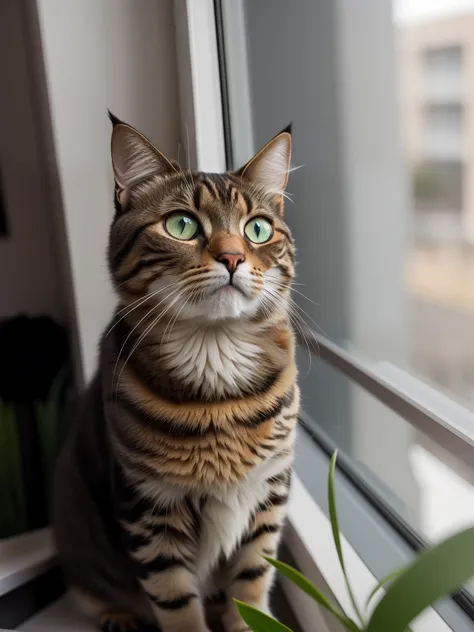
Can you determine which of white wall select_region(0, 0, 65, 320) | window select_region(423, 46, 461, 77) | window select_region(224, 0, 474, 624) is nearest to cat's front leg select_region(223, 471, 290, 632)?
window select_region(224, 0, 474, 624)

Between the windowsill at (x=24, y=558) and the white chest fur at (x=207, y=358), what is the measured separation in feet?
1.91

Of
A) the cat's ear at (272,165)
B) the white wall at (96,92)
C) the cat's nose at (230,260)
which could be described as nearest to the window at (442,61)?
the cat's ear at (272,165)

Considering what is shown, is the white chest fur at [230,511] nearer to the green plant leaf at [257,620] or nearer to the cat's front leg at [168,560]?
the cat's front leg at [168,560]

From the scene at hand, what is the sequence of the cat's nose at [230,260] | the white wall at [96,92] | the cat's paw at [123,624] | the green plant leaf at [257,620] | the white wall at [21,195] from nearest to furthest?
1. the green plant leaf at [257,620]
2. the cat's nose at [230,260]
3. the cat's paw at [123,624]
4. the white wall at [96,92]
5. the white wall at [21,195]

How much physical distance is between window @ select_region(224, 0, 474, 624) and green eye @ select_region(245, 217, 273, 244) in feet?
0.77

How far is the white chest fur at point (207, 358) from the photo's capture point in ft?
2.45

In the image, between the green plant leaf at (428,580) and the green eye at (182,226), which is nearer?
the green plant leaf at (428,580)

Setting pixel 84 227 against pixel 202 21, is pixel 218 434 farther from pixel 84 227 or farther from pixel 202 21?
pixel 202 21

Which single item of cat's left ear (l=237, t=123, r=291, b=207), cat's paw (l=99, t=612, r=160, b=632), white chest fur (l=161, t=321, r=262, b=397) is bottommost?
cat's paw (l=99, t=612, r=160, b=632)

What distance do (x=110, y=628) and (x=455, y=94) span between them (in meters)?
1.02

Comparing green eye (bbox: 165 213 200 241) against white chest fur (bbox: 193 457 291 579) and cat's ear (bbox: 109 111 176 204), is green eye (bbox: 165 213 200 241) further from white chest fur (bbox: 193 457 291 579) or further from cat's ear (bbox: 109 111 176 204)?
white chest fur (bbox: 193 457 291 579)

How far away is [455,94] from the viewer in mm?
777

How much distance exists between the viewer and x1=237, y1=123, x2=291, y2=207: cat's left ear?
0.77 metres

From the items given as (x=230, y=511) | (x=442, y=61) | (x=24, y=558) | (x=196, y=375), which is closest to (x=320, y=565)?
(x=230, y=511)
